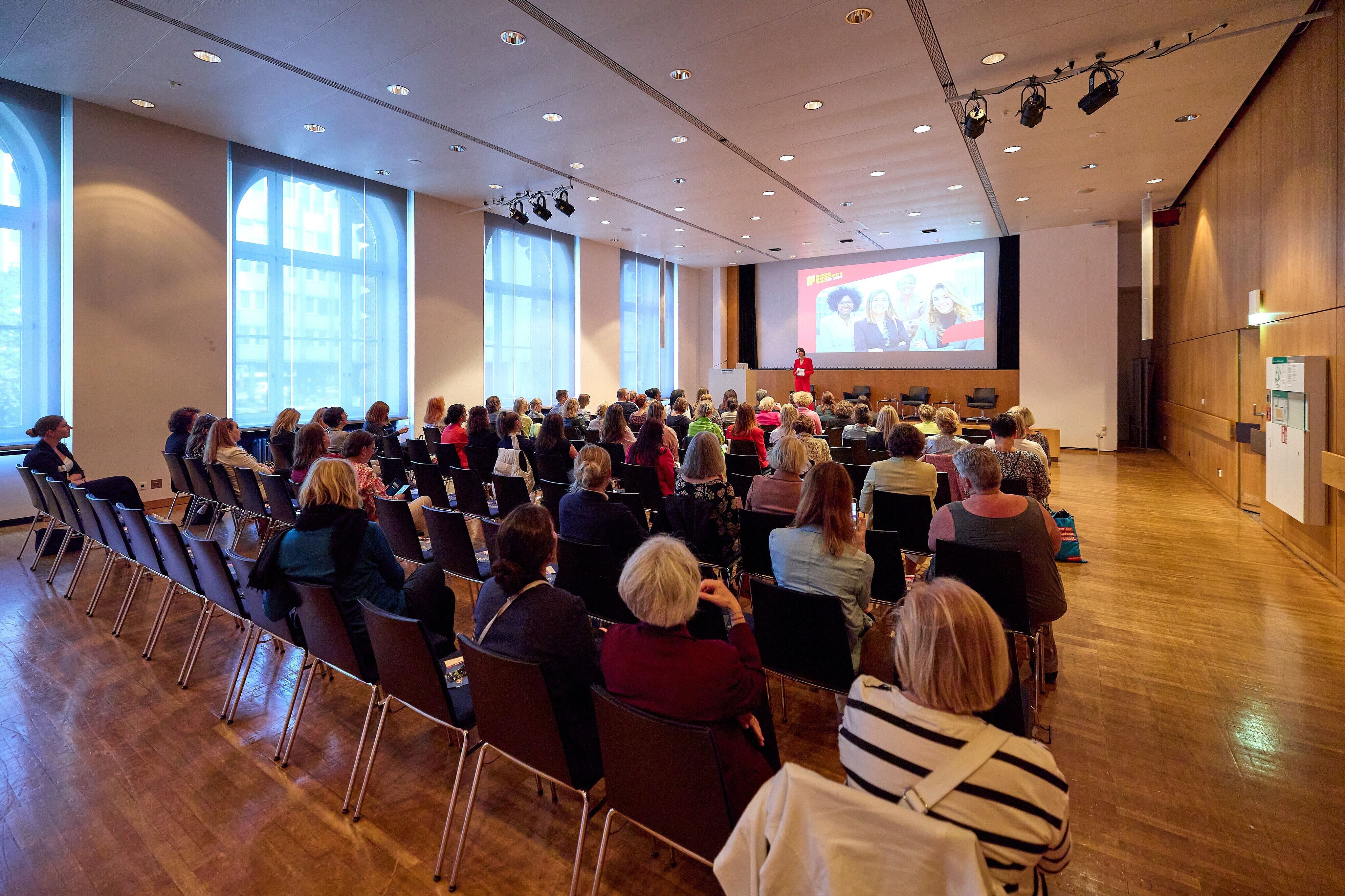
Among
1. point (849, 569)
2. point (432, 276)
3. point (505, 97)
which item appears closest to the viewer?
point (849, 569)

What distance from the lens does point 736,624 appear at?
2002mm

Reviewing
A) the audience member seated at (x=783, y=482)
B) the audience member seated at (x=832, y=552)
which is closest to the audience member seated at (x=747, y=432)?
the audience member seated at (x=783, y=482)

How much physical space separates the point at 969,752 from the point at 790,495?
8.48 ft

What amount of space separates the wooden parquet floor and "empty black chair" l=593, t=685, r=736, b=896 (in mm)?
446

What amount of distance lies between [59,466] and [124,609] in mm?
2587

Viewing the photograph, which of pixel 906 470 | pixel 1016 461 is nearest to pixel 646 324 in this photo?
pixel 1016 461

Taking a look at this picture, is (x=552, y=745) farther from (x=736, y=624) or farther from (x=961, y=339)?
(x=961, y=339)

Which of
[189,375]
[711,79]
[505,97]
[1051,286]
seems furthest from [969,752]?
[1051,286]

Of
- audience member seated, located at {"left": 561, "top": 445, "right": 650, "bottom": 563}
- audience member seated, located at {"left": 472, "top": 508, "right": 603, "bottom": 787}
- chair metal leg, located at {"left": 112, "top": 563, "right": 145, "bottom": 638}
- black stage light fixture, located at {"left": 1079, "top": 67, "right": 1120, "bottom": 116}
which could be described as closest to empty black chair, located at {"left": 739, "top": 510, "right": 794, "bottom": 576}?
audience member seated, located at {"left": 561, "top": 445, "right": 650, "bottom": 563}

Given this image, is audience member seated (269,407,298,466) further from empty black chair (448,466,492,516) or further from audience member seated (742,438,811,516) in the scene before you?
audience member seated (742,438,811,516)

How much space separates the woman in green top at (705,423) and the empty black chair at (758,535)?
2453 mm

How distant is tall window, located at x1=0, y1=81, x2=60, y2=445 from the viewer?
21.7ft

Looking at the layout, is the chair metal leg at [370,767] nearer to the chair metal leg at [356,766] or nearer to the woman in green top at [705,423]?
the chair metal leg at [356,766]

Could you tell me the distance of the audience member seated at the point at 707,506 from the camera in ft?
12.6
